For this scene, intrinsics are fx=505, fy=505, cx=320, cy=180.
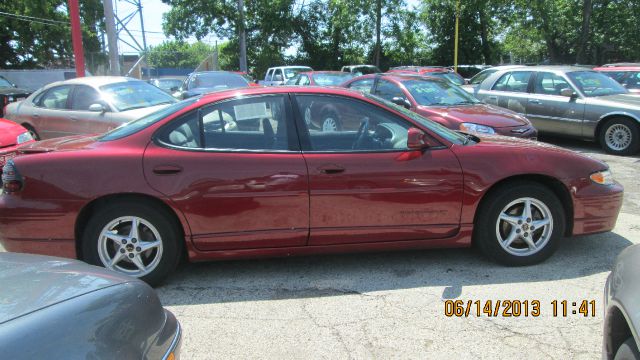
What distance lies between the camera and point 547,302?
3562 millimetres

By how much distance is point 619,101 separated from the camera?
9.32 m

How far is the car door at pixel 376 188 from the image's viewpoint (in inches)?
152

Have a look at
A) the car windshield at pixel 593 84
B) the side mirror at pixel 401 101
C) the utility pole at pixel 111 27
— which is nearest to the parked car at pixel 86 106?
the side mirror at pixel 401 101

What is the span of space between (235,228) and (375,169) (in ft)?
3.80

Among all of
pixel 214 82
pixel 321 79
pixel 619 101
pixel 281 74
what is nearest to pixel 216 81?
pixel 214 82

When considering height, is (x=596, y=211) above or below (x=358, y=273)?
above

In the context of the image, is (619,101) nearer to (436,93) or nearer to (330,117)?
(436,93)

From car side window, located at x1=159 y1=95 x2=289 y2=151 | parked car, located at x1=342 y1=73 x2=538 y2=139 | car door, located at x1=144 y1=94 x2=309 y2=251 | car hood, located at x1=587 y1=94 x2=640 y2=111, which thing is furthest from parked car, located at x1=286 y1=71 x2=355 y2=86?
car door, located at x1=144 y1=94 x2=309 y2=251

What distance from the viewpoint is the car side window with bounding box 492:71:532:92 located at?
1059 cm

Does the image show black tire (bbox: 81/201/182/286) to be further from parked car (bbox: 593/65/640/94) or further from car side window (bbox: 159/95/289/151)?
parked car (bbox: 593/65/640/94)

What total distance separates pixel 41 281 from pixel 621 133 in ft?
32.5

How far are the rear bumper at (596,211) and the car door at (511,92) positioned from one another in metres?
6.67

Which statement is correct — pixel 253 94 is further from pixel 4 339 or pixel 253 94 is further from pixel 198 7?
pixel 198 7


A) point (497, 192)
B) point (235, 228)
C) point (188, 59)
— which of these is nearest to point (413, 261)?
point (497, 192)
